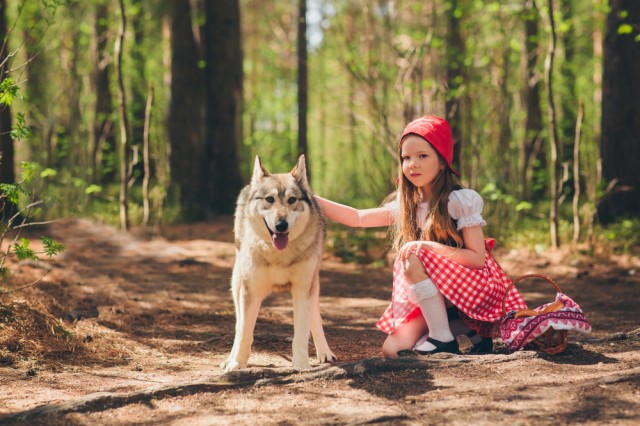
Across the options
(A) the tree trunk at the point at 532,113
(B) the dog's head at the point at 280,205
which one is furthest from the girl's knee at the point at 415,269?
(A) the tree trunk at the point at 532,113

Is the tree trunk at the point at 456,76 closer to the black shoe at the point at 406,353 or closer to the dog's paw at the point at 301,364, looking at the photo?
the black shoe at the point at 406,353

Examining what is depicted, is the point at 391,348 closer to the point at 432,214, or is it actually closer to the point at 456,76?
the point at 432,214

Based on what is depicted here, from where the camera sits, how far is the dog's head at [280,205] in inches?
167

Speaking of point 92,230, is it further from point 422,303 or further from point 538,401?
point 538,401

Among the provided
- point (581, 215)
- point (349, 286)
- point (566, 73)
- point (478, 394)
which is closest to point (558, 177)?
point (581, 215)

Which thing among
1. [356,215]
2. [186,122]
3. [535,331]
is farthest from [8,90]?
[186,122]

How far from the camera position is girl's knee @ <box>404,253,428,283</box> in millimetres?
Result: 4484

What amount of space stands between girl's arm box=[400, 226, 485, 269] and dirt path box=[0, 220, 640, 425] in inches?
24.5

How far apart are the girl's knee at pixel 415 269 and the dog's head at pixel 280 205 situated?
0.73 metres

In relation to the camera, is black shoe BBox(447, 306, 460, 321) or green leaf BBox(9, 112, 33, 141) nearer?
black shoe BBox(447, 306, 460, 321)

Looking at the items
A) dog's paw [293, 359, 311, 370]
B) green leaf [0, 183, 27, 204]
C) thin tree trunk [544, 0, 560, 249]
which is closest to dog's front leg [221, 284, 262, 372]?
dog's paw [293, 359, 311, 370]

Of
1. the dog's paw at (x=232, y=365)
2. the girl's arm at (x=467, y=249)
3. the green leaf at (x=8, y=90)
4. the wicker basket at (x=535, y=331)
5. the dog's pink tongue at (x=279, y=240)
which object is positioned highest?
the green leaf at (x=8, y=90)

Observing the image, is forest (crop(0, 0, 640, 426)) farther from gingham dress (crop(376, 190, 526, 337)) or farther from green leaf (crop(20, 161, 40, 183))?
gingham dress (crop(376, 190, 526, 337))

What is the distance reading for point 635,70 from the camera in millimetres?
10070
